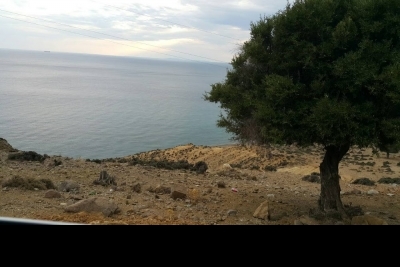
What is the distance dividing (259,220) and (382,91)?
4.14m

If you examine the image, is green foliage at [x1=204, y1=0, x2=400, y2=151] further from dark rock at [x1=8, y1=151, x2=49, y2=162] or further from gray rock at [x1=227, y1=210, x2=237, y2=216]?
dark rock at [x1=8, y1=151, x2=49, y2=162]

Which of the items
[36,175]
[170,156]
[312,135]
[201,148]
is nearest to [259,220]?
[312,135]

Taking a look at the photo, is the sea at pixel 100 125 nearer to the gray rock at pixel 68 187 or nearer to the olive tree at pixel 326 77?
the gray rock at pixel 68 187

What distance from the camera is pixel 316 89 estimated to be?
963cm

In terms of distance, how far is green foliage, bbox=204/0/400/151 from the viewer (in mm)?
9227

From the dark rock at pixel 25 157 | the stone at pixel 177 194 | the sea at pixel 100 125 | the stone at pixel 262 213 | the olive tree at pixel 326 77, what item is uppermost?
the olive tree at pixel 326 77

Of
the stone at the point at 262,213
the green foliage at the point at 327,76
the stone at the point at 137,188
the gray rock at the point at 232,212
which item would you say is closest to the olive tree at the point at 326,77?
the green foliage at the point at 327,76

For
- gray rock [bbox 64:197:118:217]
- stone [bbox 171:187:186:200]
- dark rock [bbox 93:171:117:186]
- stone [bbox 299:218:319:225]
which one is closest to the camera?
gray rock [bbox 64:197:118:217]

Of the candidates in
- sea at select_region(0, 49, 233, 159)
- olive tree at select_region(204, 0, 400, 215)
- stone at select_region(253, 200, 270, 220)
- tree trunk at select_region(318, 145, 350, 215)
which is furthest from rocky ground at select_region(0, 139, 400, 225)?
sea at select_region(0, 49, 233, 159)

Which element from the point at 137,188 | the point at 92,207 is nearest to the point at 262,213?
the point at 137,188

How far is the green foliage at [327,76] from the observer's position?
30.3 feet

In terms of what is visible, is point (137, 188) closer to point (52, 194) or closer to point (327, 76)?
point (52, 194)

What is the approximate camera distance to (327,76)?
9.77 meters

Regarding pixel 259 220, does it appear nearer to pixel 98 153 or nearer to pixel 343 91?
pixel 343 91
